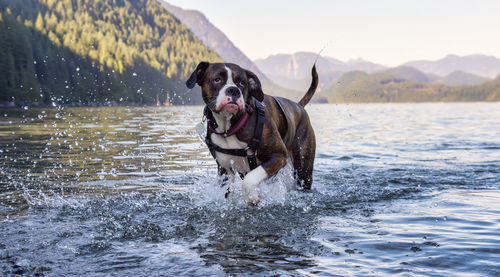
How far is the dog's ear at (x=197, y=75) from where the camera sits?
5730 millimetres

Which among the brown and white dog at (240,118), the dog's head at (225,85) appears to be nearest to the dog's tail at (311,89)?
the brown and white dog at (240,118)

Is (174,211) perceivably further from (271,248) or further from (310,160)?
(310,160)

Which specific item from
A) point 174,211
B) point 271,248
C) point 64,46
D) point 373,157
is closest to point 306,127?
point 174,211

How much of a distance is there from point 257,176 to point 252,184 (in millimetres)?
119

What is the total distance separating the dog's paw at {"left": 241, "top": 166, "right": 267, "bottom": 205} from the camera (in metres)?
5.81

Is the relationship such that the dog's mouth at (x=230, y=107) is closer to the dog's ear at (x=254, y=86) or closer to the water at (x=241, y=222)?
the dog's ear at (x=254, y=86)

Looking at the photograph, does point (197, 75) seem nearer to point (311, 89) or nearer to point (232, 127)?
point (232, 127)

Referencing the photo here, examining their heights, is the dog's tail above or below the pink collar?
above

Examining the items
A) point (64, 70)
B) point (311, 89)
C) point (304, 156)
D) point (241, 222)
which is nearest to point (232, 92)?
point (241, 222)

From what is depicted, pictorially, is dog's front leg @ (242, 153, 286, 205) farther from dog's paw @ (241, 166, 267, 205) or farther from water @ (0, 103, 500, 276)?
water @ (0, 103, 500, 276)

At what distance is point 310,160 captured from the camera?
7.88 metres

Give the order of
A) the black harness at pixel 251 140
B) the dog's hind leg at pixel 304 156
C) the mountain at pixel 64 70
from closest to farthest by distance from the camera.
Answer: the black harness at pixel 251 140 < the dog's hind leg at pixel 304 156 < the mountain at pixel 64 70

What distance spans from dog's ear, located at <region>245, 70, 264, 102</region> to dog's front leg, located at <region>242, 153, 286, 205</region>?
0.81 meters

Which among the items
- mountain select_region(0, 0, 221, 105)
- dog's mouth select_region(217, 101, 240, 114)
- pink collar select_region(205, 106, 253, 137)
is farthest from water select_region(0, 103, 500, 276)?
mountain select_region(0, 0, 221, 105)
